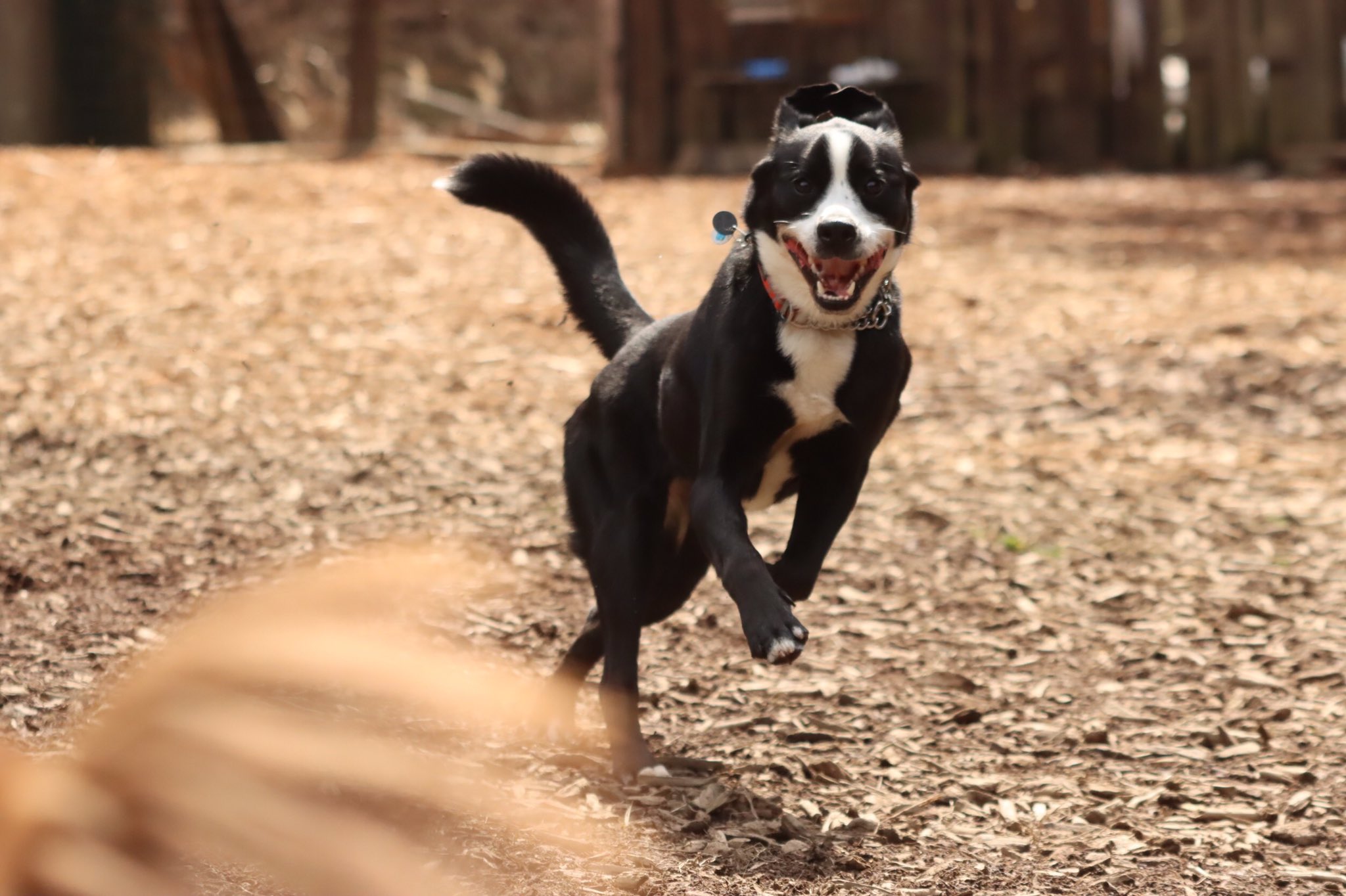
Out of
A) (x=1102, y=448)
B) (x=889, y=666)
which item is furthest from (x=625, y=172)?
(x=889, y=666)

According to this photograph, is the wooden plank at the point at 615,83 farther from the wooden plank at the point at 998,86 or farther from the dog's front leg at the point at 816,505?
the dog's front leg at the point at 816,505

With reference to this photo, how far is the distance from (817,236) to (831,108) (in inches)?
19.0

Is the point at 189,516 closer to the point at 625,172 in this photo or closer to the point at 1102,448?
the point at 1102,448

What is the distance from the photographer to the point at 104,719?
150 inches

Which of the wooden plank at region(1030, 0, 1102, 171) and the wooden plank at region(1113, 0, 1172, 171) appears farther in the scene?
the wooden plank at region(1113, 0, 1172, 171)

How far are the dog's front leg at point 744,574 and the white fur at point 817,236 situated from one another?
436 mm

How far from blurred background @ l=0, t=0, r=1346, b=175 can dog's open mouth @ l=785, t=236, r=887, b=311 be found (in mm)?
8547

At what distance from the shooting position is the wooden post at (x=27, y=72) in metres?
11.1

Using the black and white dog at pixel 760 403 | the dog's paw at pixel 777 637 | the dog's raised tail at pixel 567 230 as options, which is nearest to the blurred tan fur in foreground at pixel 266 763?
the black and white dog at pixel 760 403

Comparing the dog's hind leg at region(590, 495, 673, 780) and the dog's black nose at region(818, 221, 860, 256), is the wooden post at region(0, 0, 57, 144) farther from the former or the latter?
the dog's black nose at region(818, 221, 860, 256)

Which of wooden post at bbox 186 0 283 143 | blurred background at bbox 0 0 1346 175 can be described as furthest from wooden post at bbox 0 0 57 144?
wooden post at bbox 186 0 283 143

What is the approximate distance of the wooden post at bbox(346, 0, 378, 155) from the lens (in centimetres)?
1230

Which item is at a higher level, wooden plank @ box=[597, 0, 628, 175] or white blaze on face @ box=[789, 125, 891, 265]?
wooden plank @ box=[597, 0, 628, 175]

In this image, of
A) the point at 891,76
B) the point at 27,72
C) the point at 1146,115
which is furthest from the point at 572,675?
the point at 1146,115
